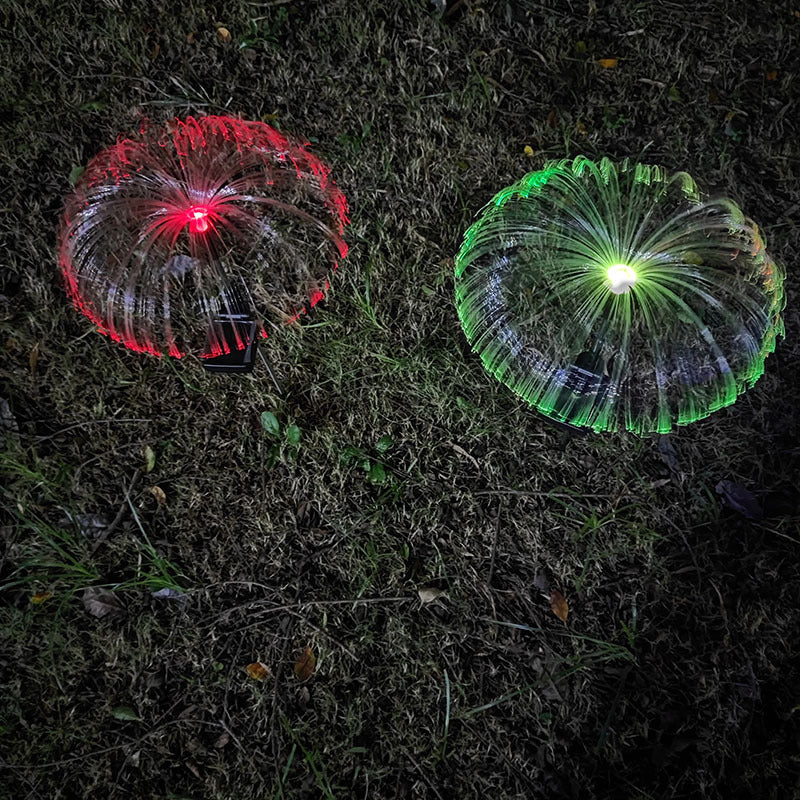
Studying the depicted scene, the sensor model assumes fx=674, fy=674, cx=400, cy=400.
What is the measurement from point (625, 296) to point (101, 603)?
210cm

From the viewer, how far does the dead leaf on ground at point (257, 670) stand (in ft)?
7.95

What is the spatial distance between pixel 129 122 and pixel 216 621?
2099mm

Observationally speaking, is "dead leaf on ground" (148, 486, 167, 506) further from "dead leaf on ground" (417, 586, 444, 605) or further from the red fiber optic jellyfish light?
"dead leaf on ground" (417, 586, 444, 605)

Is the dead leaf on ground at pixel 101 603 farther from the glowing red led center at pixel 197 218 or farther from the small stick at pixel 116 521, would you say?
the glowing red led center at pixel 197 218

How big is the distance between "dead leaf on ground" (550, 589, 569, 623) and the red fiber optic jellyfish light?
144 cm

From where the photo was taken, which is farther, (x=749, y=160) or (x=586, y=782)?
(x=749, y=160)

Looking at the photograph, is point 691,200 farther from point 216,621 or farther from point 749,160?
point 216,621

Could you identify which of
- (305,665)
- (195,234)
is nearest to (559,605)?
(305,665)

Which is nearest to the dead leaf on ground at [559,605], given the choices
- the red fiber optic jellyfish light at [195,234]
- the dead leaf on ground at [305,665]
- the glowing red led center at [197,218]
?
the dead leaf on ground at [305,665]

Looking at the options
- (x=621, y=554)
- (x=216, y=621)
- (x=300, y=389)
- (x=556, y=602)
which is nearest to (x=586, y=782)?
(x=556, y=602)

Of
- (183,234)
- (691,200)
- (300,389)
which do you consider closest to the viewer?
(691,200)

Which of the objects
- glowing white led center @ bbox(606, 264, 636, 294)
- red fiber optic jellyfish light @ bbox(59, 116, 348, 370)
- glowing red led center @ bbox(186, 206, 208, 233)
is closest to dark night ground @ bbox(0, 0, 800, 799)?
red fiber optic jellyfish light @ bbox(59, 116, 348, 370)

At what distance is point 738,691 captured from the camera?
2.47m

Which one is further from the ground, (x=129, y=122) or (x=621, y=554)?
(x=129, y=122)
